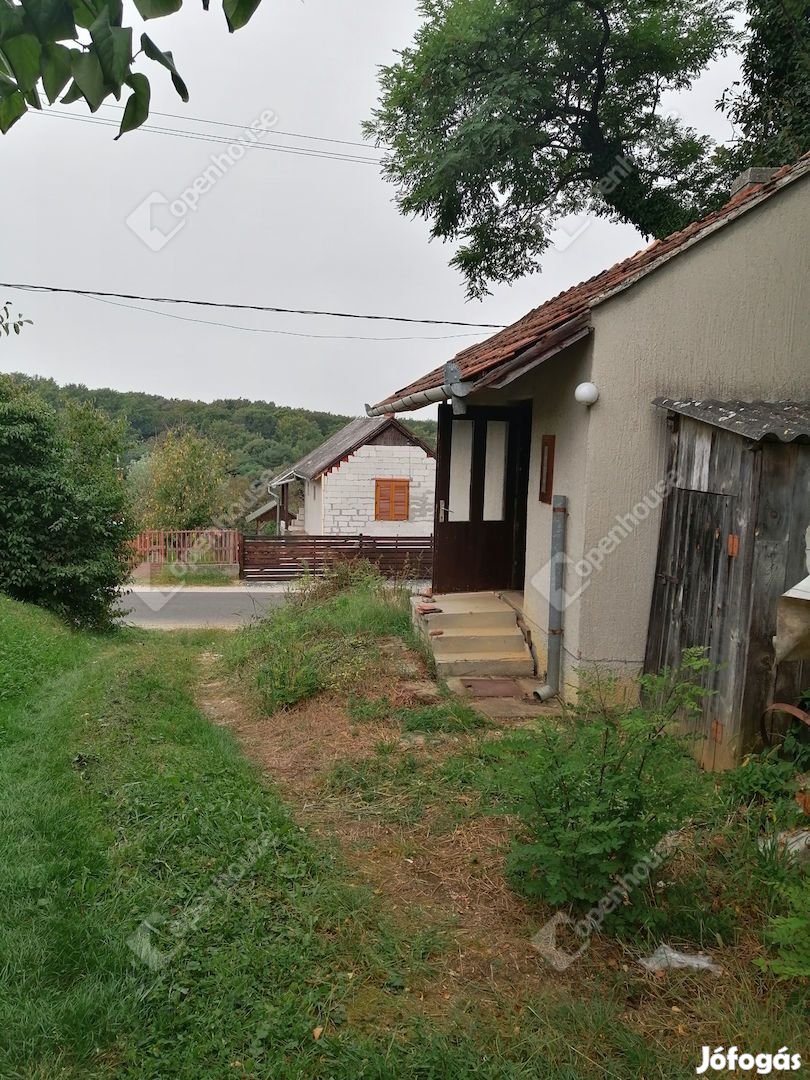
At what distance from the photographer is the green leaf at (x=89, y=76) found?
1366 millimetres

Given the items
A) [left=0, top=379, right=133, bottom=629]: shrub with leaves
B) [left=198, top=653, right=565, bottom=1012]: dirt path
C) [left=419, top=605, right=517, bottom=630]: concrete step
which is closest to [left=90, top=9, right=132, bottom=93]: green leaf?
[left=198, top=653, right=565, bottom=1012]: dirt path

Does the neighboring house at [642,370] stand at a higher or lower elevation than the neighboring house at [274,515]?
higher

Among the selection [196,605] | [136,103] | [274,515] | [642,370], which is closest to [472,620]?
[642,370]

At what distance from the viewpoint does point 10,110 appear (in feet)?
4.89

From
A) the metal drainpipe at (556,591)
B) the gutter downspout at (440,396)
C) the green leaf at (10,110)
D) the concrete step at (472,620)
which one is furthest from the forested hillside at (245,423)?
the green leaf at (10,110)

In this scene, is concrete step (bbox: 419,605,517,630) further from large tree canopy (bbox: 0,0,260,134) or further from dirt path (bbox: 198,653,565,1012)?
large tree canopy (bbox: 0,0,260,134)

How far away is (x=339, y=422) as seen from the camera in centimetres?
5653

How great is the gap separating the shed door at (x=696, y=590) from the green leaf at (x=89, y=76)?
4.93 meters

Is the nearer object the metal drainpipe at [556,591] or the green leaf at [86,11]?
the green leaf at [86,11]

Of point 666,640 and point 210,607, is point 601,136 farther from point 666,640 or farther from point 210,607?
point 210,607

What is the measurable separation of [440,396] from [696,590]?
306cm

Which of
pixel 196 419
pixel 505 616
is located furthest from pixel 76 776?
pixel 196 419

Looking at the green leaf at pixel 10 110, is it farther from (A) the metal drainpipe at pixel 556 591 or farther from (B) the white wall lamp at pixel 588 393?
(A) the metal drainpipe at pixel 556 591

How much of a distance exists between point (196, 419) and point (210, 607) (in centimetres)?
3025
